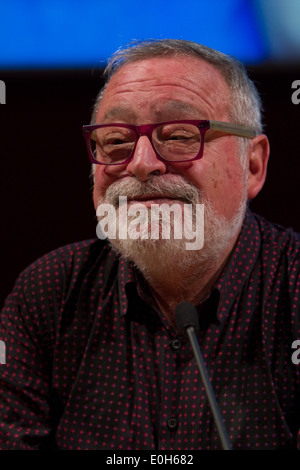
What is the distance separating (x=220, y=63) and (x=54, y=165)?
2.34 feet

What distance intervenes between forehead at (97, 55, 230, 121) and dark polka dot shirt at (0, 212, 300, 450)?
0.33 meters

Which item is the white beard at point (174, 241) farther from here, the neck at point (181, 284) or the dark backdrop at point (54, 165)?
the dark backdrop at point (54, 165)

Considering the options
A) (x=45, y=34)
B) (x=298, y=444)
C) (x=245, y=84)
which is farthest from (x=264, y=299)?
(x=45, y=34)

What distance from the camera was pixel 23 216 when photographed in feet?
6.20

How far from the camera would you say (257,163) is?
144 centimetres

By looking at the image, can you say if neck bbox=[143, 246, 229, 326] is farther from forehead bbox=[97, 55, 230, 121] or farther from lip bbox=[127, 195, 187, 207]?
forehead bbox=[97, 55, 230, 121]

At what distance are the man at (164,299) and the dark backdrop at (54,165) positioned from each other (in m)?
0.40

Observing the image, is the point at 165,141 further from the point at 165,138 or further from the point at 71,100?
the point at 71,100

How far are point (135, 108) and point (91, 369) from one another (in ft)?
1.96

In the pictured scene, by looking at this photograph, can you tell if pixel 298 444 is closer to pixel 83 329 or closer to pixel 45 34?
pixel 83 329

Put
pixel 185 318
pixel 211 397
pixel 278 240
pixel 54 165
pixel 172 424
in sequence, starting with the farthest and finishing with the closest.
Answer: pixel 54 165
pixel 278 240
pixel 172 424
pixel 185 318
pixel 211 397

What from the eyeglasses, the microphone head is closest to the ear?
the eyeglasses

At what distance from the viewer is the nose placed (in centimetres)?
122

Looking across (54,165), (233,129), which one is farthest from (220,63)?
(54,165)
